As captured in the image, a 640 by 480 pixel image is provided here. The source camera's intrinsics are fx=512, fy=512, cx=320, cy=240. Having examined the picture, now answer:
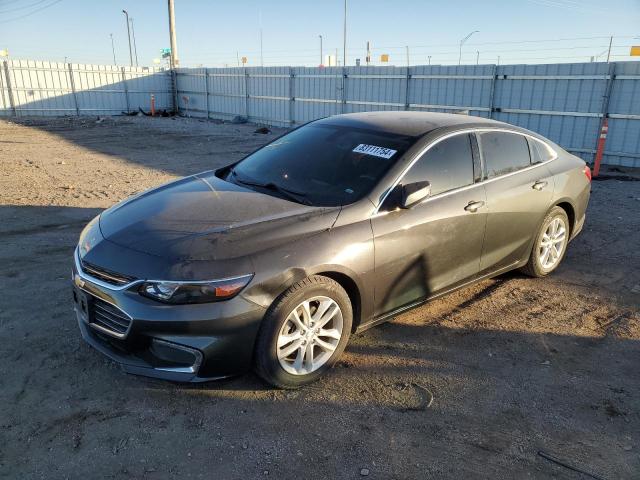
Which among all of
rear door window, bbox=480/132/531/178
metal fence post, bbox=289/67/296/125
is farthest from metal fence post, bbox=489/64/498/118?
rear door window, bbox=480/132/531/178

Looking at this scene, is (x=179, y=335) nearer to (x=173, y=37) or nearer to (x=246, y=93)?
(x=246, y=93)

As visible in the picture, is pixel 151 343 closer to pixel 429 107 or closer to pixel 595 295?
pixel 595 295

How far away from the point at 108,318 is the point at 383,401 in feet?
5.85

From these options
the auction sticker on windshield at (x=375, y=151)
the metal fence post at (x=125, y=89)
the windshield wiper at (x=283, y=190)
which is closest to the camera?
the windshield wiper at (x=283, y=190)

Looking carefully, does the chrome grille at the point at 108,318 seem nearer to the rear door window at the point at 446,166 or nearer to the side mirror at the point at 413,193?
the side mirror at the point at 413,193

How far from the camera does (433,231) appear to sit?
3.86 metres

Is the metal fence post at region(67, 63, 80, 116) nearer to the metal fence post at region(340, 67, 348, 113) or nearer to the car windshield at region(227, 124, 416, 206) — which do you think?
the metal fence post at region(340, 67, 348, 113)

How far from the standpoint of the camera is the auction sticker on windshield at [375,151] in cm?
390

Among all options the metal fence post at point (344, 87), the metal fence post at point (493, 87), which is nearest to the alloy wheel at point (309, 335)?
the metal fence post at point (493, 87)

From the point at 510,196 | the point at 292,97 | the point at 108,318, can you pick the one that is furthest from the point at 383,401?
the point at 292,97

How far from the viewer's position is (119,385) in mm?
3332

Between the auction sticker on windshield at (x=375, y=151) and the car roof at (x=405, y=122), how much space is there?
10.0 inches

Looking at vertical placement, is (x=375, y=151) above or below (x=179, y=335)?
above

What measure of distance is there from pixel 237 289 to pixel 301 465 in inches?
39.8
